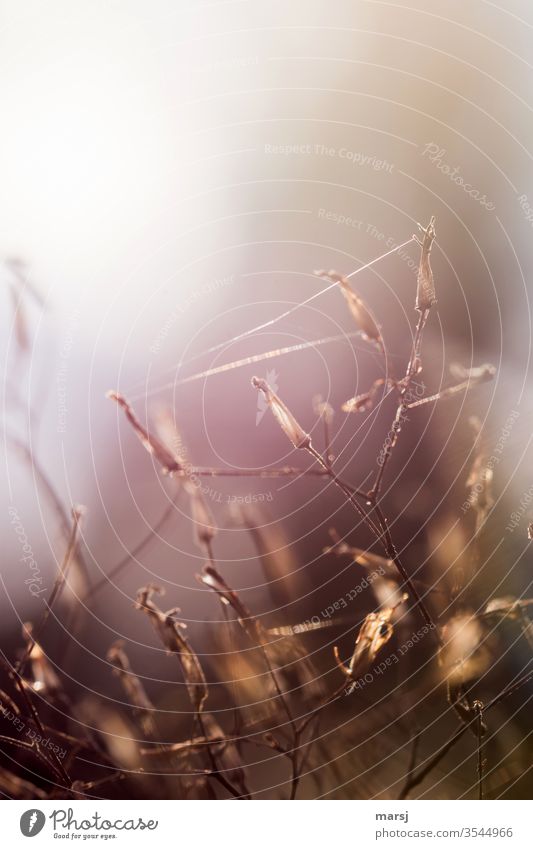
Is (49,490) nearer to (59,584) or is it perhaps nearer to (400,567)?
(59,584)

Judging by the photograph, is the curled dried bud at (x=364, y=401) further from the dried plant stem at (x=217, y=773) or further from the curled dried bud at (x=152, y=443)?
the dried plant stem at (x=217, y=773)

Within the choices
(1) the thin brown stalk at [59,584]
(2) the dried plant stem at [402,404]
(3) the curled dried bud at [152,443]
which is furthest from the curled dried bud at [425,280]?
(1) the thin brown stalk at [59,584]

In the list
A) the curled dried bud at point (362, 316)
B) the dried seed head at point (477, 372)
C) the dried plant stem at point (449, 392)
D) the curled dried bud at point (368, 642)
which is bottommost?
the curled dried bud at point (368, 642)

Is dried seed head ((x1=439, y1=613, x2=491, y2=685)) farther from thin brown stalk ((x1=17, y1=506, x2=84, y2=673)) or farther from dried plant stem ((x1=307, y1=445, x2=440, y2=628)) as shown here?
thin brown stalk ((x1=17, y1=506, x2=84, y2=673))

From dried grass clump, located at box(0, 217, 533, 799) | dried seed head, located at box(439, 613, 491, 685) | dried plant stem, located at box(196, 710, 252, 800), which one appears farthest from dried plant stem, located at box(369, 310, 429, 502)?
dried plant stem, located at box(196, 710, 252, 800)

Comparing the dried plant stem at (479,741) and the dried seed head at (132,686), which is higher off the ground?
the dried seed head at (132,686)

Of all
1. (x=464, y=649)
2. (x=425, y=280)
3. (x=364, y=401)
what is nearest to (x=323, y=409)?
(x=364, y=401)
